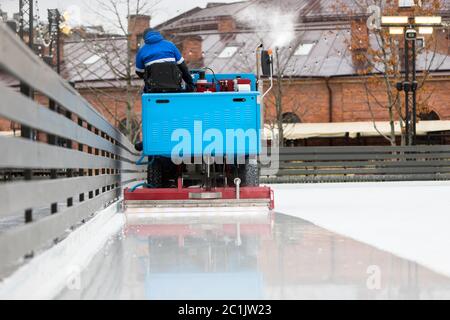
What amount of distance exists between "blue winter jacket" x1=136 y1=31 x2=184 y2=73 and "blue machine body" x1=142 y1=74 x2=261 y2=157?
61cm

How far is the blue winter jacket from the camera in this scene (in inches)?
413

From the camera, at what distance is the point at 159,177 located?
1106cm

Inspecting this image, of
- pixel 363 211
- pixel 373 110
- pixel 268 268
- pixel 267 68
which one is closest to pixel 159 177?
pixel 267 68

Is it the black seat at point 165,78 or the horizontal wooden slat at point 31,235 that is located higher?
the black seat at point 165,78

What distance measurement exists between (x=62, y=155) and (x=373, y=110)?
37.3m

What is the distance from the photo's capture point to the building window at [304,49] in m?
45.8

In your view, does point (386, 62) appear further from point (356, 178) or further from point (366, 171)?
point (356, 178)

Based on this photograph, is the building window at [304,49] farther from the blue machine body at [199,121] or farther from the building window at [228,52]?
the blue machine body at [199,121]

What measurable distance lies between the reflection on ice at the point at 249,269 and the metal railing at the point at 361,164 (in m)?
17.8

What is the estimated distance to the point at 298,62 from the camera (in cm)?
4462

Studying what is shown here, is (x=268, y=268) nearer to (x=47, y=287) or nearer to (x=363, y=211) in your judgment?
(x=47, y=287)

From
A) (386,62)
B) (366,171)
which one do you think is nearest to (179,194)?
(366,171)

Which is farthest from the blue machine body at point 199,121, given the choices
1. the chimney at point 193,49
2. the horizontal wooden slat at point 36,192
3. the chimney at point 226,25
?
the chimney at point 226,25
